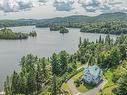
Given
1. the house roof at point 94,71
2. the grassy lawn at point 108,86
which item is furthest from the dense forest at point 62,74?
the house roof at point 94,71

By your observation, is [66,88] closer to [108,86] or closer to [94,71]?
[94,71]

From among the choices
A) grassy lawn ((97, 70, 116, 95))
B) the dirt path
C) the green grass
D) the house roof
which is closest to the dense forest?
grassy lawn ((97, 70, 116, 95))

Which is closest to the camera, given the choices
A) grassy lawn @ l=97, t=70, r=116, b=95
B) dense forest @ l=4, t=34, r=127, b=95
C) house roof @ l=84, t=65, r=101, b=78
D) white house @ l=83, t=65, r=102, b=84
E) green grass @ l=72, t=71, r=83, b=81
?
grassy lawn @ l=97, t=70, r=116, b=95

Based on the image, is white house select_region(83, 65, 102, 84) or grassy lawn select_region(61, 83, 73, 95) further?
white house select_region(83, 65, 102, 84)

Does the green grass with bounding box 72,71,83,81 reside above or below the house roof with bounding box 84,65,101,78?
below

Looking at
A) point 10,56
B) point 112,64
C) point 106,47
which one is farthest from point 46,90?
point 10,56

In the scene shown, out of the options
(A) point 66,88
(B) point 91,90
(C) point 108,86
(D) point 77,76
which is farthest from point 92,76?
(A) point 66,88

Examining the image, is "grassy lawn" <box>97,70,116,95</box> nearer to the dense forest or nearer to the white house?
the dense forest

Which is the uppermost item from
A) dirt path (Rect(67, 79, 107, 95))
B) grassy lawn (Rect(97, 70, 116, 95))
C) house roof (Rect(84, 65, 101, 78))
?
house roof (Rect(84, 65, 101, 78))

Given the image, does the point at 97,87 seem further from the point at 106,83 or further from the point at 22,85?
the point at 22,85
